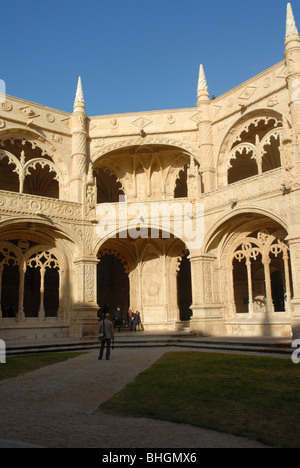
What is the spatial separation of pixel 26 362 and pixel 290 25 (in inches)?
596

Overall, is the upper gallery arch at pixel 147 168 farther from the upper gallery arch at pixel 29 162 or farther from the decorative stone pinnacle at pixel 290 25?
the decorative stone pinnacle at pixel 290 25

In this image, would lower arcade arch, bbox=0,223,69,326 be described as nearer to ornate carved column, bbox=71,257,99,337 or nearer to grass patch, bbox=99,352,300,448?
ornate carved column, bbox=71,257,99,337

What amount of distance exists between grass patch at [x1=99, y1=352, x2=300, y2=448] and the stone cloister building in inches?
204

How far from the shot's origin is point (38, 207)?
16953mm

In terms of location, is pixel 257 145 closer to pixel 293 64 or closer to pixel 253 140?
pixel 253 140

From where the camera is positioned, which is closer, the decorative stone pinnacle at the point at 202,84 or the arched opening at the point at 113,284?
the decorative stone pinnacle at the point at 202,84

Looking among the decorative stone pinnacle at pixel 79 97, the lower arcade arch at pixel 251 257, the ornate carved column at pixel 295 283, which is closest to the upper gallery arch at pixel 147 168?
the decorative stone pinnacle at pixel 79 97

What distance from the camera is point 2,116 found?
1820 centimetres

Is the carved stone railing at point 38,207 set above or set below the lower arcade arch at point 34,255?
above

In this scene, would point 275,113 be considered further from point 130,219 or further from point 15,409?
point 15,409

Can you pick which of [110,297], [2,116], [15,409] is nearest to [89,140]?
[2,116]

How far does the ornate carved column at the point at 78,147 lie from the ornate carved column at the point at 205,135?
5364 mm

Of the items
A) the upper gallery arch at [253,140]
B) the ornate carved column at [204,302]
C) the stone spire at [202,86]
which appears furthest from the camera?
the stone spire at [202,86]

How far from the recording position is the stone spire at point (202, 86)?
19.8 m
